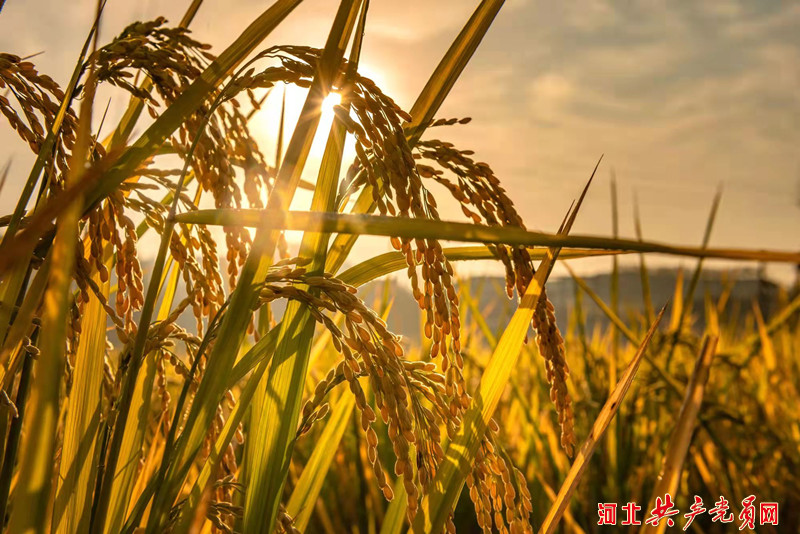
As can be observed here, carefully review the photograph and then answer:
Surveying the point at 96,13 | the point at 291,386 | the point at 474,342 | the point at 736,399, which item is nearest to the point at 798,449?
the point at 736,399

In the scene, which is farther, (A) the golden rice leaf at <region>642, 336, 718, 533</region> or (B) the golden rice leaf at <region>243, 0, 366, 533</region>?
(B) the golden rice leaf at <region>243, 0, 366, 533</region>

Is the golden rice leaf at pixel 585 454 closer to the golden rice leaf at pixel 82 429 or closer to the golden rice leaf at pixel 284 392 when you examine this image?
the golden rice leaf at pixel 284 392

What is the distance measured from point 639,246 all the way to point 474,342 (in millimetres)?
4602

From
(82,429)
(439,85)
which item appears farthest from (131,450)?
(439,85)

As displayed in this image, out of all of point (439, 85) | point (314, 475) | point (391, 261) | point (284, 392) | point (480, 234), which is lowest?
point (314, 475)

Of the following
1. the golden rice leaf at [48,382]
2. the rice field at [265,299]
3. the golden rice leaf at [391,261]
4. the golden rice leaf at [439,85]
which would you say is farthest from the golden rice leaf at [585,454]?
the golden rice leaf at [48,382]

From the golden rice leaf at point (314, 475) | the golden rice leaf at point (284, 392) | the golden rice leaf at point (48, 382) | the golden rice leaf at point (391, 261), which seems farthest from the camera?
the golden rice leaf at point (314, 475)

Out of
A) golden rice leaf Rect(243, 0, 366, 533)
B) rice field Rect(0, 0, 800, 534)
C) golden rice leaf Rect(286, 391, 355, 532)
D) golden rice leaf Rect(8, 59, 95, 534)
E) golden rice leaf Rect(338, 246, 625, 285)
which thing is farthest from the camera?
golden rice leaf Rect(286, 391, 355, 532)

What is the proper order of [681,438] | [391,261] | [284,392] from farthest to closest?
[391,261] < [284,392] < [681,438]

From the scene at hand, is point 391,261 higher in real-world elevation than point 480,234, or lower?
higher

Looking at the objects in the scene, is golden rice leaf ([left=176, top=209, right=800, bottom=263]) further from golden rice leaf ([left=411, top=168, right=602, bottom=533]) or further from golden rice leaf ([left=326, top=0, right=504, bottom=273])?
golden rice leaf ([left=326, top=0, right=504, bottom=273])

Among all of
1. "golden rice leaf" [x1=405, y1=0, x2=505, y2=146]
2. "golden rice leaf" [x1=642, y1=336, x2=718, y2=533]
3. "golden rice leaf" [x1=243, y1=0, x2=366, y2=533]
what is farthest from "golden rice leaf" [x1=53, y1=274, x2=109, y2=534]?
"golden rice leaf" [x1=642, y1=336, x2=718, y2=533]

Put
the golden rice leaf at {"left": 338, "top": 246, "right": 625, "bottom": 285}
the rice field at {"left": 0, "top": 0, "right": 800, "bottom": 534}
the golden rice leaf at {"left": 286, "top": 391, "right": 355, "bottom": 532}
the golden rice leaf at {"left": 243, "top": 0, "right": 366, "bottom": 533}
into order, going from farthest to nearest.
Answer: the golden rice leaf at {"left": 286, "top": 391, "right": 355, "bottom": 532}
the golden rice leaf at {"left": 338, "top": 246, "right": 625, "bottom": 285}
the golden rice leaf at {"left": 243, "top": 0, "right": 366, "bottom": 533}
the rice field at {"left": 0, "top": 0, "right": 800, "bottom": 534}

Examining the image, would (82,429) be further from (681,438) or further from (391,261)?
(681,438)
